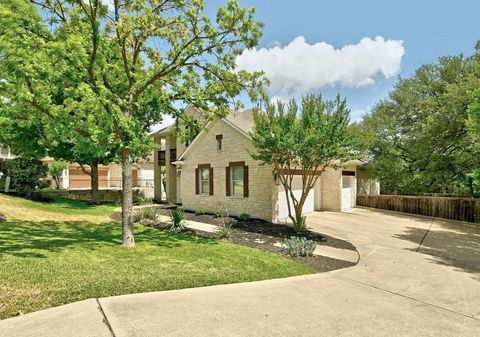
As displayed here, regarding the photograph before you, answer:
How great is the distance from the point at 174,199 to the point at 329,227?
49.3 feet

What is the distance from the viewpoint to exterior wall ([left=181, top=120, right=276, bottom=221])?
15.6m

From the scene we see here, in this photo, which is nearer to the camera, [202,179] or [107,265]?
[107,265]

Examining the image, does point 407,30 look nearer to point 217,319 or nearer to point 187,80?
point 187,80

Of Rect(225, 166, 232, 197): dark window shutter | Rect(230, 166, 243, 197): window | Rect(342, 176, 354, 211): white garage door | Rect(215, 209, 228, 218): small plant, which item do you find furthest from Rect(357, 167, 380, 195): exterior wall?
Rect(215, 209, 228, 218): small plant

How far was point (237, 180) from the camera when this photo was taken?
1731cm

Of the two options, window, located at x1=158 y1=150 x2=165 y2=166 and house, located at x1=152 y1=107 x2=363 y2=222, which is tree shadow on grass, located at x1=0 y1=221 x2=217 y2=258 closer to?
house, located at x1=152 y1=107 x2=363 y2=222

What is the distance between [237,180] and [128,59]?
9265mm

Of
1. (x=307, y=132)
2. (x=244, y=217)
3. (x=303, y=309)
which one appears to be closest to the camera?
(x=303, y=309)

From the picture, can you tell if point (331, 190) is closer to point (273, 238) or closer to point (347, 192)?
point (347, 192)

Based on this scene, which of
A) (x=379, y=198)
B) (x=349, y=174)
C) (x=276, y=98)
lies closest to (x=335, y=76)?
(x=349, y=174)

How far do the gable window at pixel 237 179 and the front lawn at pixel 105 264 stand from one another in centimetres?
585

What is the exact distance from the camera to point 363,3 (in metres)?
11.6

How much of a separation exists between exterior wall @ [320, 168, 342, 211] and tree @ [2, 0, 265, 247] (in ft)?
37.8

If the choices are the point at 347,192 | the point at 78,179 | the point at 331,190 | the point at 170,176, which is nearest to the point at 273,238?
the point at 331,190
